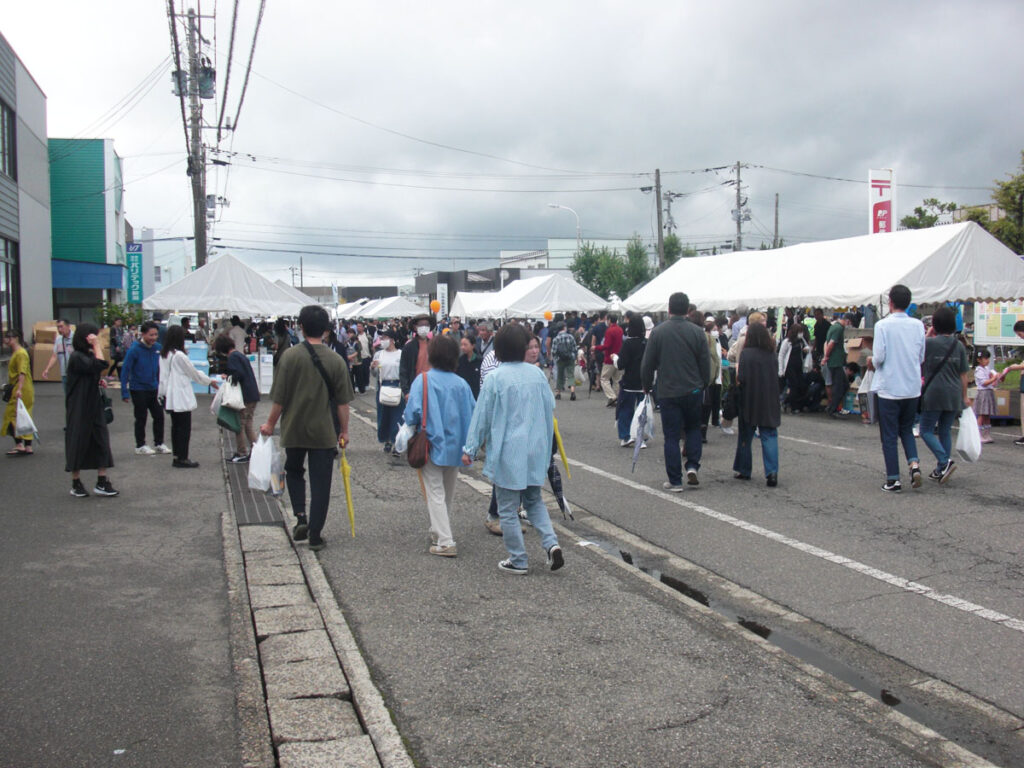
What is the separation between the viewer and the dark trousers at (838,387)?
51.1ft

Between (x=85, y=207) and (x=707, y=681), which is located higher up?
(x=85, y=207)

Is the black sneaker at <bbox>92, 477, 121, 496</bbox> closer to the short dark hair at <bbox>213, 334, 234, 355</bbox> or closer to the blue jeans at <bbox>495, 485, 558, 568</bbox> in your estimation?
the short dark hair at <bbox>213, 334, 234, 355</bbox>

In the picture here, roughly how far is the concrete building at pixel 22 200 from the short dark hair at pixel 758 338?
1827 centimetres

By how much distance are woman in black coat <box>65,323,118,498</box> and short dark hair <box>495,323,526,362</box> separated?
4.53m

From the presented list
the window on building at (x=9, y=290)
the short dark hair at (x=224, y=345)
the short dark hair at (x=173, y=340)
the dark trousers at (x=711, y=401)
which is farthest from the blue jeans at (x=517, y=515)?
the window on building at (x=9, y=290)

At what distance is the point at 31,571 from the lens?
6.01 meters

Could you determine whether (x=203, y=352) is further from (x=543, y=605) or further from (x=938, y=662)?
(x=938, y=662)

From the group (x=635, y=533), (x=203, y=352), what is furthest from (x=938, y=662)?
(x=203, y=352)

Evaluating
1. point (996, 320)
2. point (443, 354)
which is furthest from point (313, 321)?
point (996, 320)

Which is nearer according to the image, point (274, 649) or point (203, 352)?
point (274, 649)

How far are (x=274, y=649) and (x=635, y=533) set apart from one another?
3497 mm

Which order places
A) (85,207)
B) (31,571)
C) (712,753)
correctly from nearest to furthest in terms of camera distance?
(712,753)
(31,571)
(85,207)

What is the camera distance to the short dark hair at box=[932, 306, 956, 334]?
8.82 metres

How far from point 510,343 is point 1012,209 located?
3131 centimetres
